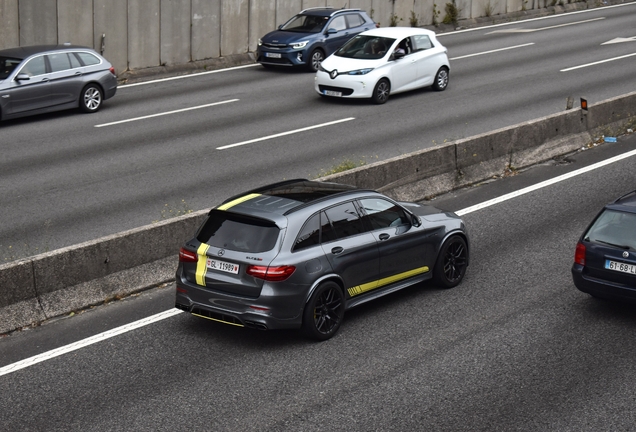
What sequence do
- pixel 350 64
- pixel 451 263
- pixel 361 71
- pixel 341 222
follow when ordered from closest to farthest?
1. pixel 341 222
2. pixel 451 263
3. pixel 361 71
4. pixel 350 64

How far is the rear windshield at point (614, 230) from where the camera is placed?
9797mm

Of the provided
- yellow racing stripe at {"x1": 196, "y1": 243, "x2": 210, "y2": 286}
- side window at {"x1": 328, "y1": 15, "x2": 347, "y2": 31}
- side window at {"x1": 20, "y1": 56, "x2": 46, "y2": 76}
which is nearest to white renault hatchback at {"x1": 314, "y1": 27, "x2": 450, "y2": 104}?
side window at {"x1": 328, "y1": 15, "x2": 347, "y2": 31}

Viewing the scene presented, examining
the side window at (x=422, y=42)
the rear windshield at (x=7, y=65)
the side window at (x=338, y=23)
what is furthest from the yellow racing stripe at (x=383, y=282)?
the side window at (x=338, y=23)

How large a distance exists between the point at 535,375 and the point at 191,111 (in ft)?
48.3

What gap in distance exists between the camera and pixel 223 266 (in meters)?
9.46

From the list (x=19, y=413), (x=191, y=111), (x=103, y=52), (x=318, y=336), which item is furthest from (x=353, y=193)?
(x=103, y=52)

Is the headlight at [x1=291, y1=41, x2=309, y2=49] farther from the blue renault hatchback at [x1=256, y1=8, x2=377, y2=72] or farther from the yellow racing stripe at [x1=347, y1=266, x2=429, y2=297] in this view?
the yellow racing stripe at [x1=347, y1=266, x2=429, y2=297]

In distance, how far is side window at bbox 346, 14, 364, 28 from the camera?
28.0m

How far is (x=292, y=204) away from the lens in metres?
9.83


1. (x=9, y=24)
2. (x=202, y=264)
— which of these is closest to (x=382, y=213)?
(x=202, y=264)

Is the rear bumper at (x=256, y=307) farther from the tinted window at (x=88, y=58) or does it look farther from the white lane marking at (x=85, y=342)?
the tinted window at (x=88, y=58)

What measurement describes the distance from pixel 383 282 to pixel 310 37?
57.5 ft

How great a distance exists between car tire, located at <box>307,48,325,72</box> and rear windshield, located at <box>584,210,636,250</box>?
1759 centimetres

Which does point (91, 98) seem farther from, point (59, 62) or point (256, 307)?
point (256, 307)
